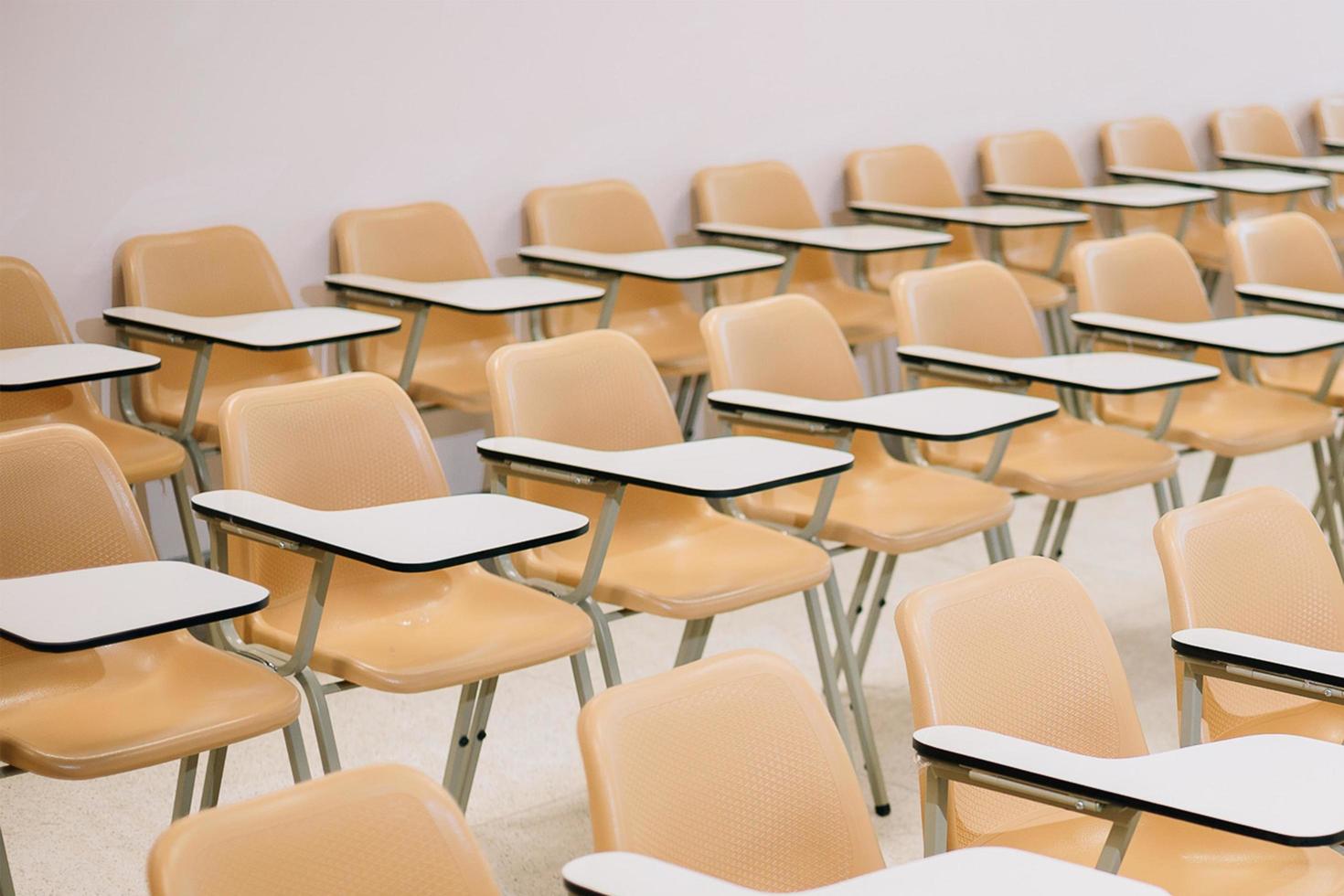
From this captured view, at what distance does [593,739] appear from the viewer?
1798 millimetres

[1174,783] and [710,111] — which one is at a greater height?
[710,111]

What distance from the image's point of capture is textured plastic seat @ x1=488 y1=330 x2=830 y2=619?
10.3 feet

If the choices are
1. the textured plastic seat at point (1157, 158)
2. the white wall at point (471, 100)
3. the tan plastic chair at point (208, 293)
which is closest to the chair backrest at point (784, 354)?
the tan plastic chair at point (208, 293)

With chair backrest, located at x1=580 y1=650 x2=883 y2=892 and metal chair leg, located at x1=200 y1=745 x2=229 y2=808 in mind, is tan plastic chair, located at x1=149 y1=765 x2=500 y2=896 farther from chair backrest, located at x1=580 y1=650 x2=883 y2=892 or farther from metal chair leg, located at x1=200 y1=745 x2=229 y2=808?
metal chair leg, located at x1=200 y1=745 x2=229 y2=808

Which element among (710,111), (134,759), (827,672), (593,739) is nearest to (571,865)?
(593,739)

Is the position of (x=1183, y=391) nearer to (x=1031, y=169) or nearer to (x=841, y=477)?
(x=841, y=477)

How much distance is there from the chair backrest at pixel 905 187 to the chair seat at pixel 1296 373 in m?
1.30

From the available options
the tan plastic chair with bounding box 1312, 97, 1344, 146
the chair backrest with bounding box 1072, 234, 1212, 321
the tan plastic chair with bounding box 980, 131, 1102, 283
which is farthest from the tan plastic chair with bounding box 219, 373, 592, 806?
the tan plastic chair with bounding box 1312, 97, 1344, 146

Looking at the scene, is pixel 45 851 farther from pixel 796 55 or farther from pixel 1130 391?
pixel 796 55

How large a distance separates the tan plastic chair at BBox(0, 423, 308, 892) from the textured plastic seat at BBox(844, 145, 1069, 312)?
3511 millimetres

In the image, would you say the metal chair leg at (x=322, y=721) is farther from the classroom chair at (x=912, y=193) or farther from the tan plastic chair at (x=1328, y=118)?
the tan plastic chair at (x=1328, y=118)

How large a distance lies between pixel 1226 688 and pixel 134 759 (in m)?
1.63

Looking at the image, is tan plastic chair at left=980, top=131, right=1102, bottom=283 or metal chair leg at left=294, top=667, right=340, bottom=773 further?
tan plastic chair at left=980, top=131, right=1102, bottom=283

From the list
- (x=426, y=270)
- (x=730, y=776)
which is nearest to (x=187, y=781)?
(x=730, y=776)
